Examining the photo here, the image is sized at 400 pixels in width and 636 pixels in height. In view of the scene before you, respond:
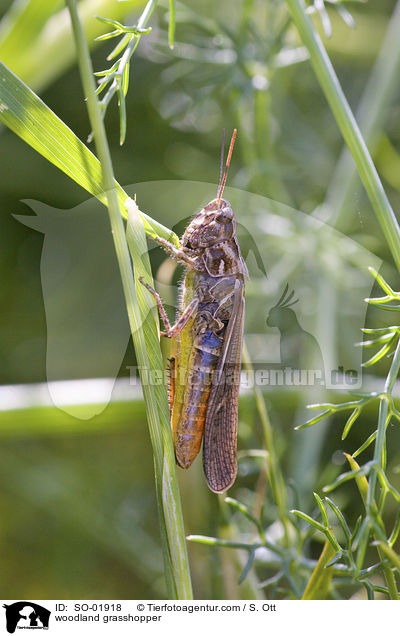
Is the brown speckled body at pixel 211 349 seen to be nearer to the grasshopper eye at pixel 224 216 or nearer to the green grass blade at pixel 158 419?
the grasshopper eye at pixel 224 216

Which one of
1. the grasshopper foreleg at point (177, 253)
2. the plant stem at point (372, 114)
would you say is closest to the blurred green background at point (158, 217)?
the plant stem at point (372, 114)

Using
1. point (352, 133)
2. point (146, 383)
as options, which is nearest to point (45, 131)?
point (146, 383)
